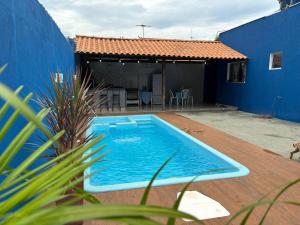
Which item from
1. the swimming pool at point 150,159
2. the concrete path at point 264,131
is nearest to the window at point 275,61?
the concrete path at point 264,131

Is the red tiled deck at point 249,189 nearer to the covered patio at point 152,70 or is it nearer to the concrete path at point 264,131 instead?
the concrete path at point 264,131

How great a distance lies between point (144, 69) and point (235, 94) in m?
5.63

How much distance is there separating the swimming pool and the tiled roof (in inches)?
132

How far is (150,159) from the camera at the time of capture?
19.6 feet

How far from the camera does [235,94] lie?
41.8 feet

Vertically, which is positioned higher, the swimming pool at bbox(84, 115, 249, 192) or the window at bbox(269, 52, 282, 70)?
the window at bbox(269, 52, 282, 70)

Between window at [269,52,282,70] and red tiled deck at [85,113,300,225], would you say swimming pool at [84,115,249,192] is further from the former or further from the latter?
window at [269,52,282,70]

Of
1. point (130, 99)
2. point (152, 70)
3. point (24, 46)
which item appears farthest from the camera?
point (152, 70)

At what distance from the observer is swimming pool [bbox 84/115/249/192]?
13.2 ft

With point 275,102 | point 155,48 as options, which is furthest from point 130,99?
point 275,102

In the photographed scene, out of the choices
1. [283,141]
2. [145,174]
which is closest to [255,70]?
[283,141]

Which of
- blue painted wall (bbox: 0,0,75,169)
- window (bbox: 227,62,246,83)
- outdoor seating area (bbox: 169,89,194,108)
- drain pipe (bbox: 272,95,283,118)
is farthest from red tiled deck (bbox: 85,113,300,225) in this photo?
window (bbox: 227,62,246,83)

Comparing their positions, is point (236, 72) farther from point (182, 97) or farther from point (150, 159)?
point (150, 159)

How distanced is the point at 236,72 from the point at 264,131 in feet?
20.4
